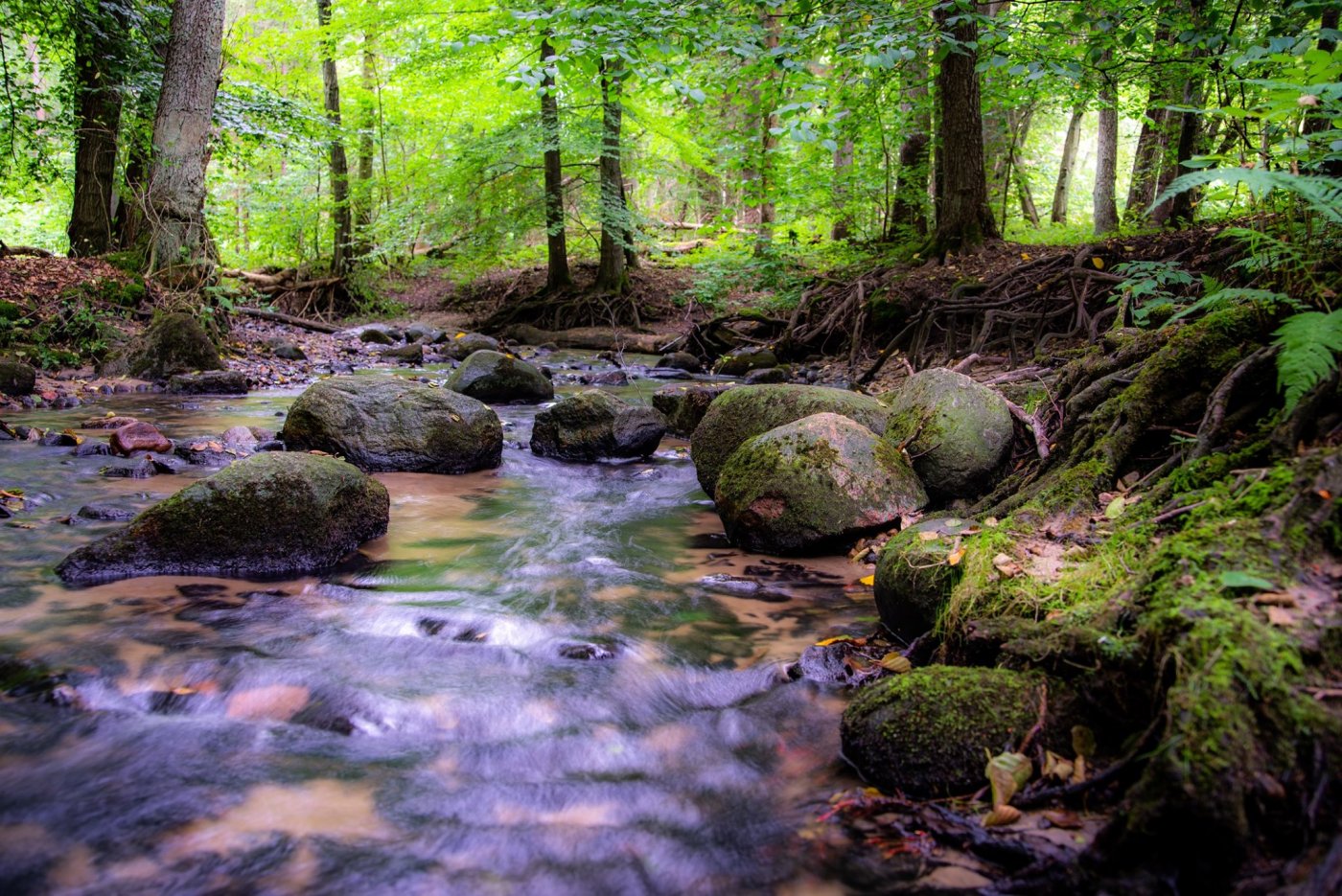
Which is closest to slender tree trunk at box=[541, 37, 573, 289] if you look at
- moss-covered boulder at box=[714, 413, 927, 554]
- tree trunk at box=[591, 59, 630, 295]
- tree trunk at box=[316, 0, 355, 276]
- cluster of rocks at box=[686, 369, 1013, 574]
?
tree trunk at box=[591, 59, 630, 295]

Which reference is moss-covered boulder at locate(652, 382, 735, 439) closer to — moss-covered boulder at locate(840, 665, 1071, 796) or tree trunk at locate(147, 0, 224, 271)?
moss-covered boulder at locate(840, 665, 1071, 796)

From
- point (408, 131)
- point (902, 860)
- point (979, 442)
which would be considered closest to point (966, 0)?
point (979, 442)

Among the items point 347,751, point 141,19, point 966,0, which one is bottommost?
point 347,751

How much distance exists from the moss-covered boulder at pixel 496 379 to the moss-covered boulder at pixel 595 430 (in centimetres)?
242

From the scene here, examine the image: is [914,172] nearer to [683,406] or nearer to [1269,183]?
[683,406]

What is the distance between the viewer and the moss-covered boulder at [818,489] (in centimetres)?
471

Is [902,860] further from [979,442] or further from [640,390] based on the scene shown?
[640,390]

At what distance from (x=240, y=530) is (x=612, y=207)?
13289mm

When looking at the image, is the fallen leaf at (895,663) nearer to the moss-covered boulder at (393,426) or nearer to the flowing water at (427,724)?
the flowing water at (427,724)

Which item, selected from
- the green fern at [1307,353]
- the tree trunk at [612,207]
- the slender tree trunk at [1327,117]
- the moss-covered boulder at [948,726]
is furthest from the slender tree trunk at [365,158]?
the green fern at [1307,353]

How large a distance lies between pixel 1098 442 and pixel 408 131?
70.1 ft

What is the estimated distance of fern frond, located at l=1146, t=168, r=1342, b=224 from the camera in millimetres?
2199

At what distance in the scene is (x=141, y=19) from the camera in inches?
487

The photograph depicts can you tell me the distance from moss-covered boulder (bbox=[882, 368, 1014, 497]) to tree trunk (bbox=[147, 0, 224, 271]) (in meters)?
11.0
